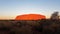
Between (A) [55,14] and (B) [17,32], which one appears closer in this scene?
(B) [17,32]

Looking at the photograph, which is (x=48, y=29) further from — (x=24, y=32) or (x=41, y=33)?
(x=24, y=32)

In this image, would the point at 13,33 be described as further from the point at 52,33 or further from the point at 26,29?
the point at 52,33

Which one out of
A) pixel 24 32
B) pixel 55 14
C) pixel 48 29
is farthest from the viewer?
pixel 55 14

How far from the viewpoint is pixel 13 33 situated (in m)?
24.4

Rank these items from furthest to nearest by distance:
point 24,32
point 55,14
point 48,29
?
point 55,14
point 48,29
point 24,32

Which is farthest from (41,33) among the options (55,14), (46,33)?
(55,14)

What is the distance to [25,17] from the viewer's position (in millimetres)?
70500

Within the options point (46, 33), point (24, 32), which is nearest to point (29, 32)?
point (24, 32)

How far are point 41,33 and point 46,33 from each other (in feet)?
2.00

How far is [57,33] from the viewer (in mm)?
24781

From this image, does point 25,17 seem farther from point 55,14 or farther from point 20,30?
point 20,30

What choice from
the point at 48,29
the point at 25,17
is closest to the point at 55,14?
the point at 25,17

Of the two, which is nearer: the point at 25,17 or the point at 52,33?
the point at 52,33

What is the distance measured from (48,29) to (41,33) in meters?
1.87
